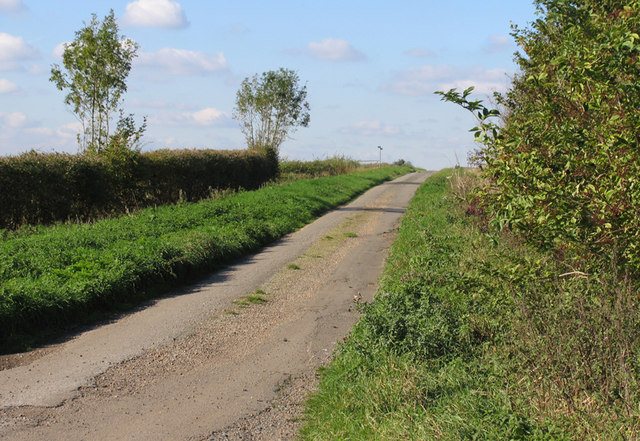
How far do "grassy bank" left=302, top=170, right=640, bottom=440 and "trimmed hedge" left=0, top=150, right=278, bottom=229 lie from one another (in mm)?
10704

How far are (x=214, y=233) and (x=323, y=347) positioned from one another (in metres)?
6.56

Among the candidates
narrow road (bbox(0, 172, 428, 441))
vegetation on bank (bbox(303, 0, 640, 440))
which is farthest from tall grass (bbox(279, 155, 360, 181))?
vegetation on bank (bbox(303, 0, 640, 440))

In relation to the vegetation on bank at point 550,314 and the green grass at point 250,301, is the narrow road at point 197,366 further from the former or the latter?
the vegetation on bank at point 550,314

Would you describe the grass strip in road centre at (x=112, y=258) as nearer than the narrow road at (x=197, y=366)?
No

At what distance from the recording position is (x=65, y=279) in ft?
28.5

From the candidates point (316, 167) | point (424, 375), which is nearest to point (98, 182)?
point (424, 375)

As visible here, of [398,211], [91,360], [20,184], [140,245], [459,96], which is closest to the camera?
[459,96]

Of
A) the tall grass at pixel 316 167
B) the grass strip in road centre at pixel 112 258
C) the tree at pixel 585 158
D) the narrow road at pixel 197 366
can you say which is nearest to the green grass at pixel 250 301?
the narrow road at pixel 197 366

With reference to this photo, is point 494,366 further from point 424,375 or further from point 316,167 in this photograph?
point 316,167

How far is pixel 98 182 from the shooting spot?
16578mm

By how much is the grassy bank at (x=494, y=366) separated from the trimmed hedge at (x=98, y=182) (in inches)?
421

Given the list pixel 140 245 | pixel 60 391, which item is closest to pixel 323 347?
pixel 60 391

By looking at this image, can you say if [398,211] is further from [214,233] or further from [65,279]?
[65,279]

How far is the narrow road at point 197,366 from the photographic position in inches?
197
